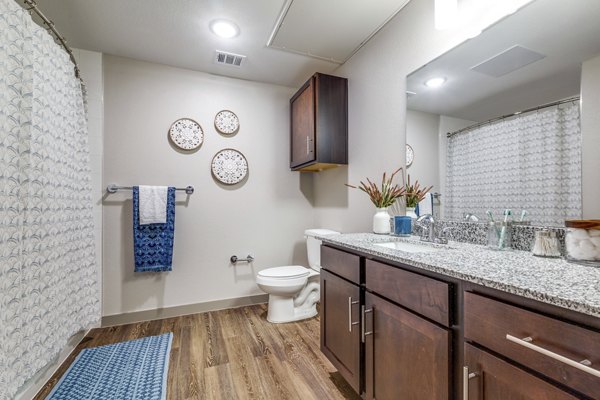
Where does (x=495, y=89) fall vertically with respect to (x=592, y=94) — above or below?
above

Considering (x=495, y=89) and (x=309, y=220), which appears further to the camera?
(x=309, y=220)

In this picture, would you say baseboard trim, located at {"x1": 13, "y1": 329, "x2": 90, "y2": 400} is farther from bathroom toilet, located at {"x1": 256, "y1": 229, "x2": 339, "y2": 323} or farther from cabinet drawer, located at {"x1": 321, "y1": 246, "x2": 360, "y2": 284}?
cabinet drawer, located at {"x1": 321, "y1": 246, "x2": 360, "y2": 284}

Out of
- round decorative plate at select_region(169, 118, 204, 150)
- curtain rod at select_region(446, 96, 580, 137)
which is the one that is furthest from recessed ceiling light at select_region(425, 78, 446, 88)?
round decorative plate at select_region(169, 118, 204, 150)

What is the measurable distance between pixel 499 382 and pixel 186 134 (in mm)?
2570

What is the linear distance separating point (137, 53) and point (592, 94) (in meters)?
2.82

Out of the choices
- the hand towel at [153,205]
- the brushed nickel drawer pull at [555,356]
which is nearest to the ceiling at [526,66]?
the brushed nickel drawer pull at [555,356]

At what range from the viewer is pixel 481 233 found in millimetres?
1295

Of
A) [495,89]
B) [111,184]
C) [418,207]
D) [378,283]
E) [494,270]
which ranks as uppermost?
[495,89]

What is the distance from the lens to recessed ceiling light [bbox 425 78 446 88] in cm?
152

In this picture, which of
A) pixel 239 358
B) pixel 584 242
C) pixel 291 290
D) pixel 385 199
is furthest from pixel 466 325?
pixel 291 290

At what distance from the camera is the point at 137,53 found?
7.29 ft

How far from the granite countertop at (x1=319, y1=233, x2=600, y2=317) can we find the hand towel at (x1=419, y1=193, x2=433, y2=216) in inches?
16.8

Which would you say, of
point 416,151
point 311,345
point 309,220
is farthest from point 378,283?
point 309,220

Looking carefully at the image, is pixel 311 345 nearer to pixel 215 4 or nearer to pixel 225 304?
pixel 225 304
